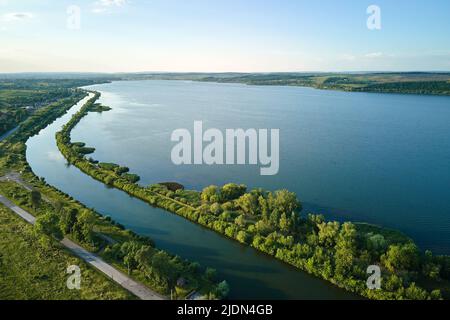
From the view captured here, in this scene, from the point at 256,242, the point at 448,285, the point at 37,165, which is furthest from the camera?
the point at 37,165

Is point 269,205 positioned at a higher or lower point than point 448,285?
higher

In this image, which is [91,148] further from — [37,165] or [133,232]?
[133,232]

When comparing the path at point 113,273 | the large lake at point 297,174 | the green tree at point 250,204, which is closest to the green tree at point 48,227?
the path at point 113,273

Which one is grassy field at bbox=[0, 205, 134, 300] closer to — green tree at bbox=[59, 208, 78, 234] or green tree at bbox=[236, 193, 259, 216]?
green tree at bbox=[59, 208, 78, 234]

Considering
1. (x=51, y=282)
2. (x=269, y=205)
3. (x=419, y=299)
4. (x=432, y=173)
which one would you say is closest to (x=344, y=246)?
(x=419, y=299)

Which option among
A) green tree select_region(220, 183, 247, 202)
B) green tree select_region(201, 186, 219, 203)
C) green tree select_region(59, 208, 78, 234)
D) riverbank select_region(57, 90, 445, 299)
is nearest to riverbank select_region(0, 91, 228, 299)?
green tree select_region(59, 208, 78, 234)

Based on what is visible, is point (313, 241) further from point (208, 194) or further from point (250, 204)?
point (208, 194)

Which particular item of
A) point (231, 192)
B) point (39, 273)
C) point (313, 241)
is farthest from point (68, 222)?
point (313, 241)
